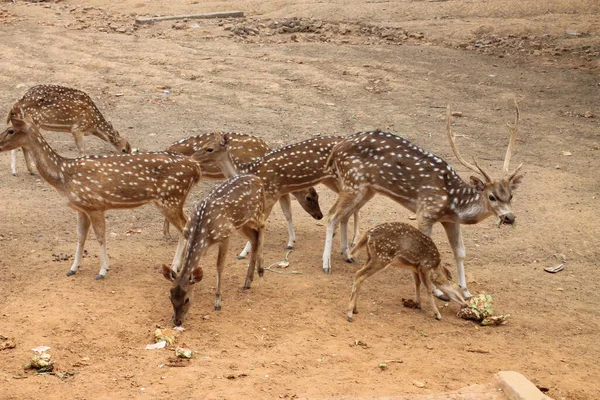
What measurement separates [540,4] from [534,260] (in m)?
13.0

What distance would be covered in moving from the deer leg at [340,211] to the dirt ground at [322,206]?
0.17 metres

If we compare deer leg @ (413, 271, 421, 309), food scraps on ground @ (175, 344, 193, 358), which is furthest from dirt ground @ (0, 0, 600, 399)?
deer leg @ (413, 271, 421, 309)

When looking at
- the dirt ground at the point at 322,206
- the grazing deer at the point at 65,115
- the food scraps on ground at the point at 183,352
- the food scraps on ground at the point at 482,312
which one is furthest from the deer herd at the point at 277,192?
the grazing deer at the point at 65,115

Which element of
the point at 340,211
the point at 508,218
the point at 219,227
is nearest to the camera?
the point at 219,227

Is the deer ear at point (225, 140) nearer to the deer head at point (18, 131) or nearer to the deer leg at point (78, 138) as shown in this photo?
the deer head at point (18, 131)

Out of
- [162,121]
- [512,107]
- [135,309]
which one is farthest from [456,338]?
[512,107]

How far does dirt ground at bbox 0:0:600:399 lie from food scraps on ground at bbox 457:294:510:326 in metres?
0.10

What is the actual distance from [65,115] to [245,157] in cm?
320

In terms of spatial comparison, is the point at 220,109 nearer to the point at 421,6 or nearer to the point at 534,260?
the point at 534,260

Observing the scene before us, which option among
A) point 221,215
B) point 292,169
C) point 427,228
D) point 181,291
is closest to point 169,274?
point 181,291

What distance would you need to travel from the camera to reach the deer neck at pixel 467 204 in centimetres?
828

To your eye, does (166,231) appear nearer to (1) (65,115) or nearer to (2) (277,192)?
(2) (277,192)

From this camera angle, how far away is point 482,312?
307 inches

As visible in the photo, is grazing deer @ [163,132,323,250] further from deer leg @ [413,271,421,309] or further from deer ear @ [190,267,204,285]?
deer ear @ [190,267,204,285]
